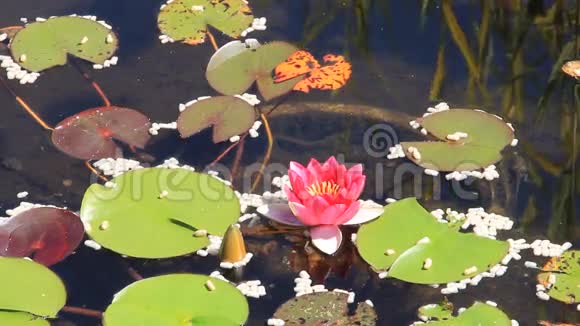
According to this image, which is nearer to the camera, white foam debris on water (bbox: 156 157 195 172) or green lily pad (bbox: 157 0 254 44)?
white foam debris on water (bbox: 156 157 195 172)

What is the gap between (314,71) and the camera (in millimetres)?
3143

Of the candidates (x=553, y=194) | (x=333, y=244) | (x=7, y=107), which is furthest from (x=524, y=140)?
(x=7, y=107)

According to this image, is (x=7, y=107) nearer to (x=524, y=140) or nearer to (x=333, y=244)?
(x=333, y=244)

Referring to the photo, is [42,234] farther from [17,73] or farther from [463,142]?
[463,142]

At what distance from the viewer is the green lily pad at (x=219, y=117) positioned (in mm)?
2877

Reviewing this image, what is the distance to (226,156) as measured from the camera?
9.27 feet

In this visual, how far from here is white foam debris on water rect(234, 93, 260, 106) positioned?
299 cm

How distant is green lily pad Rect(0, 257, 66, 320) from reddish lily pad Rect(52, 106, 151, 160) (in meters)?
0.47

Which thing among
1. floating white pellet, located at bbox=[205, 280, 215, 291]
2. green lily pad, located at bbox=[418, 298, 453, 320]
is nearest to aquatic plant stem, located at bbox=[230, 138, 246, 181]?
floating white pellet, located at bbox=[205, 280, 215, 291]

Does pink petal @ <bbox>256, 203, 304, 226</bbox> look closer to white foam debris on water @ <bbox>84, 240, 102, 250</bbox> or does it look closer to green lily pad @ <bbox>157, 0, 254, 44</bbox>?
white foam debris on water @ <bbox>84, 240, 102, 250</bbox>

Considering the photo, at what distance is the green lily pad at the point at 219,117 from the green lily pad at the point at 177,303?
23.6 inches

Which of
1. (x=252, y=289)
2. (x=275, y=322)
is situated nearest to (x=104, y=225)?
(x=252, y=289)

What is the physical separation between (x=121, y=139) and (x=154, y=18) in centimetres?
66

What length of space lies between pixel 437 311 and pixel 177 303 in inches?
23.9
